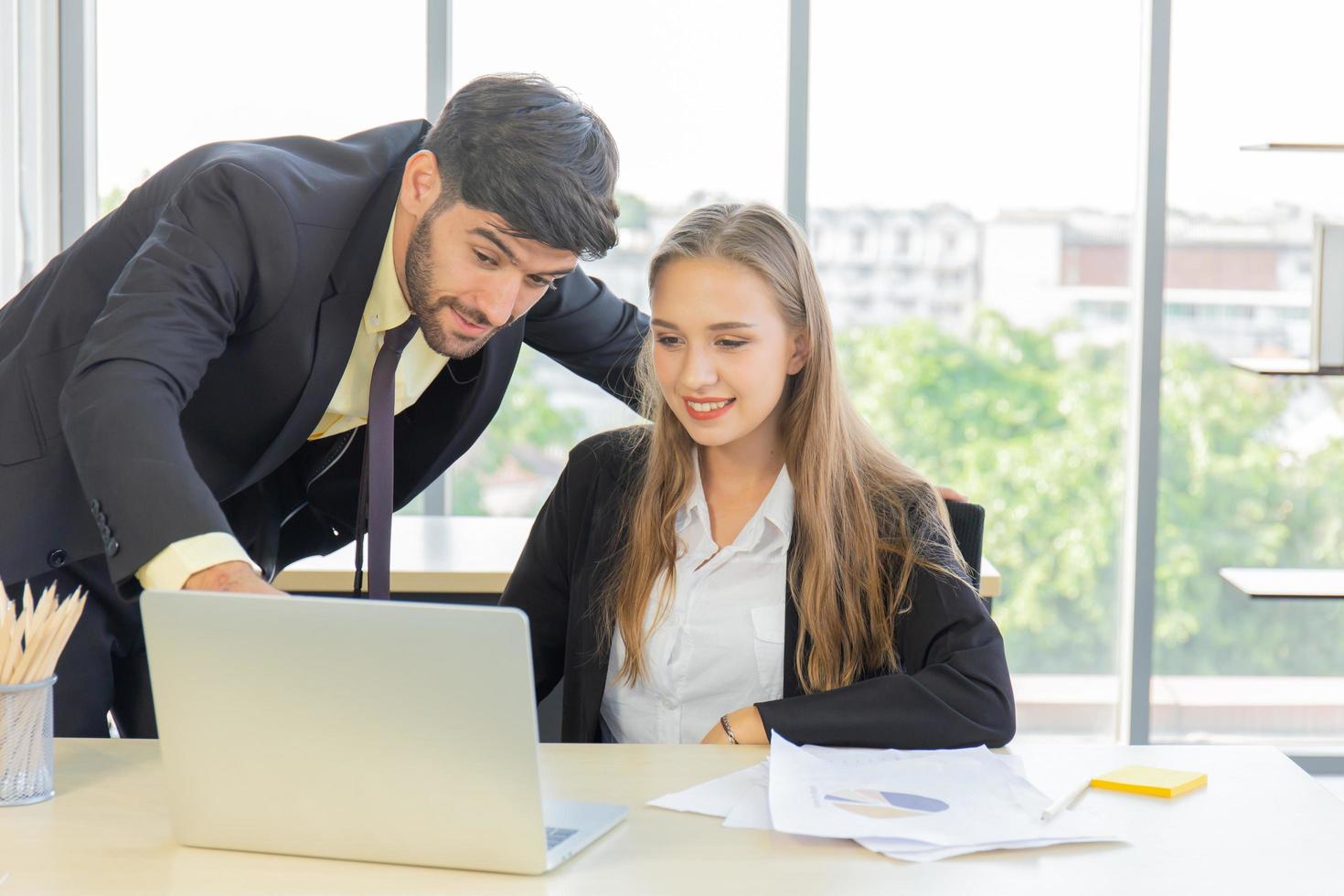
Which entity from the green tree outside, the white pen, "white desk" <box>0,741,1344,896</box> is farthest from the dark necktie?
the green tree outside

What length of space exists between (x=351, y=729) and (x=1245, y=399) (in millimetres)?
2893

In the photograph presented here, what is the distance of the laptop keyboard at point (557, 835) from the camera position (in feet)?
3.53

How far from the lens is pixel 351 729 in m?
1.02

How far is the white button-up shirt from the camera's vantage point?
167cm

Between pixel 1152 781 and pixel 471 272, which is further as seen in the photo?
pixel 471 272

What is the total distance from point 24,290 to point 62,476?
29 centimetres

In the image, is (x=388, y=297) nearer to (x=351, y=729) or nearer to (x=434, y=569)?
(x=434, y=569)

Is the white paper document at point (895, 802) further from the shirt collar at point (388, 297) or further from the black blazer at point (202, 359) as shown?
the shirt collar at point (388, 297)

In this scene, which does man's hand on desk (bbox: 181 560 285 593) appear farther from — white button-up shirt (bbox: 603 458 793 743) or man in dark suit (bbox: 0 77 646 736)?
white button-up shirt (bbox: 603 458 793 743)

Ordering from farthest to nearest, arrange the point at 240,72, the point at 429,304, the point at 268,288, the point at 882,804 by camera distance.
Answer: the point at 240,72, the point at 429,304, the point at 268,288, the point at 882,804

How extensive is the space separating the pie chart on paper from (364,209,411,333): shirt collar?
0.84 metres

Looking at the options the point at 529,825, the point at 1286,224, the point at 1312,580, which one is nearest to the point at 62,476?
the point at 529,825

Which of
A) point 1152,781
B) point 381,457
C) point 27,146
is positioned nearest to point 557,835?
point 1152,781

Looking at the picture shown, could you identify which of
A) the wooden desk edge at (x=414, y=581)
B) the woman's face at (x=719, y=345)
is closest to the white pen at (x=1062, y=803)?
the woman's face at (x=719, y=345)
